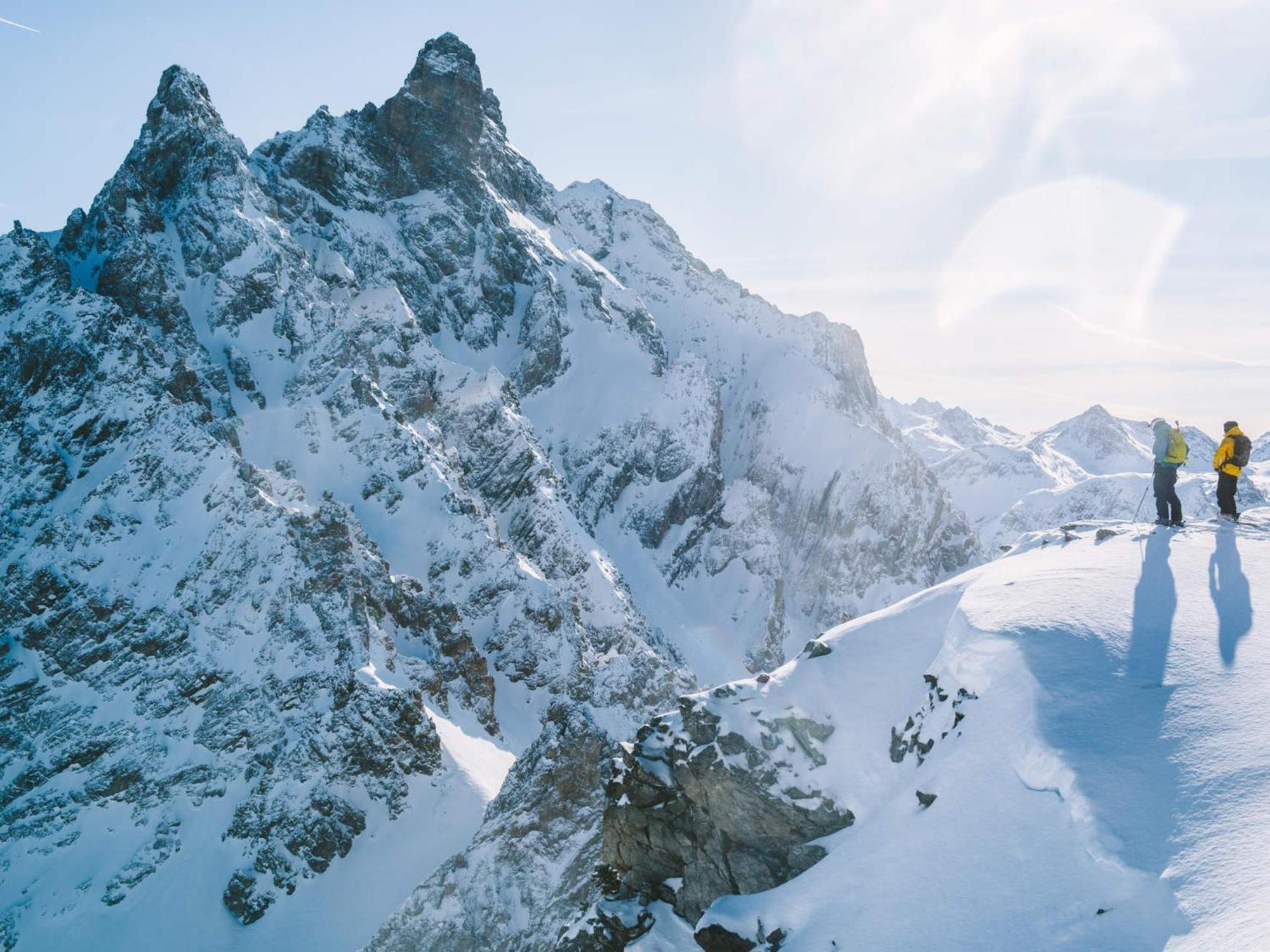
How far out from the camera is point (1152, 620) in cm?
1755

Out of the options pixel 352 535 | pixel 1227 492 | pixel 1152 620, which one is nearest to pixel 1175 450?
pixel 1227 492

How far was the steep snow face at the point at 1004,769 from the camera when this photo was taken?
486 inches

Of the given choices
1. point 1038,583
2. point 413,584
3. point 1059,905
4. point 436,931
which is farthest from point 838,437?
point 1059,905

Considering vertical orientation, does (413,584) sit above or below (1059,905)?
above

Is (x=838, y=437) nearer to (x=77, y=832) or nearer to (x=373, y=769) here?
(x=373, y=769)

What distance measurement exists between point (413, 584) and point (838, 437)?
8706 centimetres

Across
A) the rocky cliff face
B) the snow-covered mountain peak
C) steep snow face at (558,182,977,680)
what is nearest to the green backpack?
the rocky cliff face

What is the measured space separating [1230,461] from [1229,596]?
7.61 meters

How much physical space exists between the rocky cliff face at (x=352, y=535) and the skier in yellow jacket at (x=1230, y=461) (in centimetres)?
1608

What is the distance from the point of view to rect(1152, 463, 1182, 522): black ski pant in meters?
24.2

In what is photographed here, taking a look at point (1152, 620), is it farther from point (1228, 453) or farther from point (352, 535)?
point (352, 535)

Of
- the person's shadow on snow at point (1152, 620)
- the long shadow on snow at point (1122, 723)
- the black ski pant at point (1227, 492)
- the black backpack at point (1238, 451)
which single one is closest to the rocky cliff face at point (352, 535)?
the long shadow on snow at point (1122, 723)

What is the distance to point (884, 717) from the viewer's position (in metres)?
19.5

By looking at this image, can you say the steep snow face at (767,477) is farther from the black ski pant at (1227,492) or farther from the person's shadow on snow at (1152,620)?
the person's shadow on snow at (1152,620)
